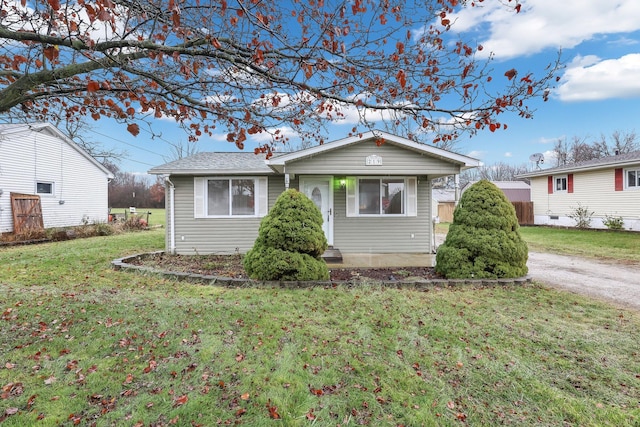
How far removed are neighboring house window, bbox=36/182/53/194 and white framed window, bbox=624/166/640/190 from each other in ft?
92.7

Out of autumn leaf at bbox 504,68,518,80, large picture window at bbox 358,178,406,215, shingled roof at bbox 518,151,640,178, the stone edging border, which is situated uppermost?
shingled roof at bbox 518,151,640,178

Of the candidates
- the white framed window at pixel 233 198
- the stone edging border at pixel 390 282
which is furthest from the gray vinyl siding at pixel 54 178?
the stone edging border at pixel 390 282

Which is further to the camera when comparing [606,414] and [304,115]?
[304,115]

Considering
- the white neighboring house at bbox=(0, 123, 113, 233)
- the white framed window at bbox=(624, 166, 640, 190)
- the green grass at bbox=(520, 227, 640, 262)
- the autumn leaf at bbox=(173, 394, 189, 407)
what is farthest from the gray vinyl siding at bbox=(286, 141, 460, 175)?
the white framed window at bbox=(624, 166, 640, 190)

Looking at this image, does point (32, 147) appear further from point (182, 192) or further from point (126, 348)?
point (126, 348)

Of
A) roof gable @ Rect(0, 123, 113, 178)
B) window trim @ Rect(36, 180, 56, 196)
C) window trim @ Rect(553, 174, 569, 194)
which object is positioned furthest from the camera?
window trim @ Rect(553, 174, 569, 194)

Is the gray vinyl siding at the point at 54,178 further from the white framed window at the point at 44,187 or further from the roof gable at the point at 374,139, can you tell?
the roof gable at the point at 374,139

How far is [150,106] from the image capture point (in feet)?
10.4

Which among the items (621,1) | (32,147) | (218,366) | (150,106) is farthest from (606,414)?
(32,147)

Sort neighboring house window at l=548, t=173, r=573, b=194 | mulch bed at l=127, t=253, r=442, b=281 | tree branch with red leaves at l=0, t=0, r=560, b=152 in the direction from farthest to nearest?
neighboring house window at l=548, t=173, r=573, b=194
mulch bed at l=127, t=253, r=442, b=281
tree branch with red leaves at l=0, t=0, r=560, b=152

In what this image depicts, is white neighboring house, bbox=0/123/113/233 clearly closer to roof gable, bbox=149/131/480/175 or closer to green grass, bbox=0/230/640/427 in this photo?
roof gable, bbox=149/131/480/175

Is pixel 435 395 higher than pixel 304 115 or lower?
lower

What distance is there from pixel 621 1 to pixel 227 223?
1012 centimetres

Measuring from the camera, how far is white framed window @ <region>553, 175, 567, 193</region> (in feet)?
63.2
